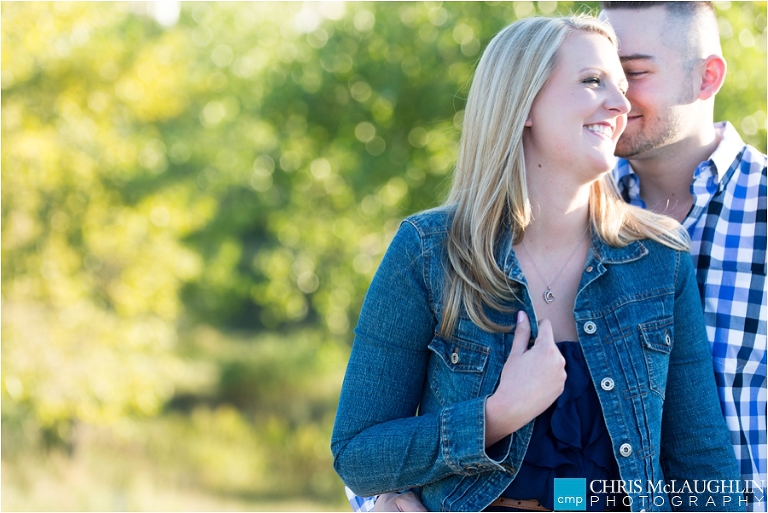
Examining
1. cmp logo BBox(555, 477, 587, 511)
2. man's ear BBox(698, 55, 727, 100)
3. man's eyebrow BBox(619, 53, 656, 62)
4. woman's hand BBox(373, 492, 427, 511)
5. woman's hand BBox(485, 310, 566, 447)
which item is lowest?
woman's hand BBox(373, 492, 427, 511)

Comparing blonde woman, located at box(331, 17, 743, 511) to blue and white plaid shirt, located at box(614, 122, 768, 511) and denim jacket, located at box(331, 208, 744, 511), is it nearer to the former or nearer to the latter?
denim jacket, located at box(331, 208, 744, 511)

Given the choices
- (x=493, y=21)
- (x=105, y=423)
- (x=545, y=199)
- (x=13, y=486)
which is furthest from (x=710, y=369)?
(x=13, y=486)

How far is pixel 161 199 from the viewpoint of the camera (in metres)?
11.4

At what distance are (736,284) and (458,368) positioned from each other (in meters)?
1.09

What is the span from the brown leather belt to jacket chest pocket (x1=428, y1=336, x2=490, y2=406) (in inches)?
11.1

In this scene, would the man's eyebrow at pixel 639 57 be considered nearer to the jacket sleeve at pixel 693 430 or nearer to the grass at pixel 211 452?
the jacket sleeve at pixel 693 430

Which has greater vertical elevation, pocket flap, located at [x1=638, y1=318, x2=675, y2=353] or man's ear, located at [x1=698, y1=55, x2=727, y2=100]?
man's ear, located at [x1=698, y1=55, x2=727, y2=100]

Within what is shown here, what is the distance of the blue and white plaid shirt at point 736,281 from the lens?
2455 mm

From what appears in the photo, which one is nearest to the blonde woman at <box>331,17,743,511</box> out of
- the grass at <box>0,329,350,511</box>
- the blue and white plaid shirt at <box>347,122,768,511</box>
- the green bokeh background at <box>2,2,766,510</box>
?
the blue and white plaid shirt at <box>347,122,768,511</box>

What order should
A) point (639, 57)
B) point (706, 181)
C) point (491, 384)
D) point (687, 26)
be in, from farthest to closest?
point (687, 26) < point (639, 57) < point (706, 181) < point (491, 384)

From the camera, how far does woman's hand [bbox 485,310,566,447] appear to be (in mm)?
1957

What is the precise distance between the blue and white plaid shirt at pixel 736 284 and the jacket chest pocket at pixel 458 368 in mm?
479

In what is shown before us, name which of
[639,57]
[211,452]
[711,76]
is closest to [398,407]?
[639,57]

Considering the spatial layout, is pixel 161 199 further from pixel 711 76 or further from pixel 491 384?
pixel 491 384
